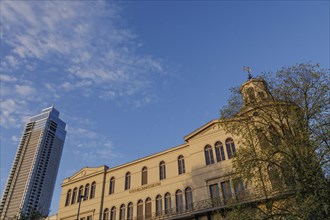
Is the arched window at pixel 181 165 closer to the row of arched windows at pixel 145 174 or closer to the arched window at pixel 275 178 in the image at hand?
the row of arched windows at pixel 145 174

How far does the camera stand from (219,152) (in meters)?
28.3

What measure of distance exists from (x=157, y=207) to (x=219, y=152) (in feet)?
29.1

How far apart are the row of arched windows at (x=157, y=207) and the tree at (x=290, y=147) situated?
39.2ft

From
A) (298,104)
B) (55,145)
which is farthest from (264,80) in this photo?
(55,145)

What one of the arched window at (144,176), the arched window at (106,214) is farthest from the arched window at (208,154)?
the arched window at (106,214)

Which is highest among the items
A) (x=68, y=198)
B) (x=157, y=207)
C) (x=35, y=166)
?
(x=35, y=166)

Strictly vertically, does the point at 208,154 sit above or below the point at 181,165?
above

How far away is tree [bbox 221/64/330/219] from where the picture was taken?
14242mm

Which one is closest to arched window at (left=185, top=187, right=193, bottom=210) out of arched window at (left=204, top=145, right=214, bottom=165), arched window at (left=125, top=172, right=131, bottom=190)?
arched window at (left=204, top=145, right=214, bottom=165)

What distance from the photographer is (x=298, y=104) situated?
661 inches

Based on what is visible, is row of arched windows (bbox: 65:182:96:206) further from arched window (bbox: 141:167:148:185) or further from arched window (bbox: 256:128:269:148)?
arched window (bbox: 256:128:269:148)

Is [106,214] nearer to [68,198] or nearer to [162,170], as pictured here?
[68,198]

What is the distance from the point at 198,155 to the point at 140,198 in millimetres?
8338

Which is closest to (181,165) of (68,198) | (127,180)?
(127,180)
